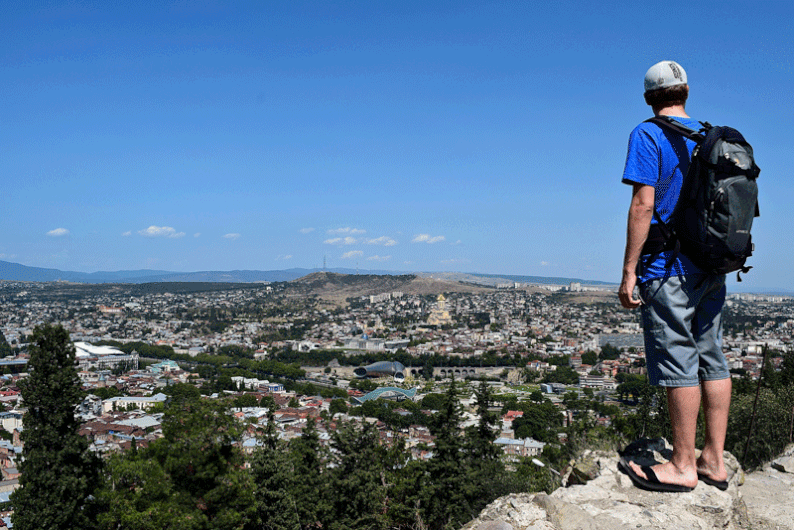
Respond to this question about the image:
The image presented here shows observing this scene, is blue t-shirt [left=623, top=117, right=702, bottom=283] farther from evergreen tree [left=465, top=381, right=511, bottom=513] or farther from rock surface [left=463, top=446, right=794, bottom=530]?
evergreen tree [left=465, top=381, right=511, bottom=513]

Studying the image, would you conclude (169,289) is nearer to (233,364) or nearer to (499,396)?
(233,364)

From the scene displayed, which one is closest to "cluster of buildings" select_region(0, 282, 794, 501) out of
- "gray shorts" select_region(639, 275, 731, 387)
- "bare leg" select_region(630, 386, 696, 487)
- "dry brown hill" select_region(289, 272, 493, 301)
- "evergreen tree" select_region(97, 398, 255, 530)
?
"dry brown hill" select_region(289, 272, 493, 301)

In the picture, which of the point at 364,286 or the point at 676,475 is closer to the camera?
the point at 676,475

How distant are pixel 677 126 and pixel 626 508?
5.09 ft

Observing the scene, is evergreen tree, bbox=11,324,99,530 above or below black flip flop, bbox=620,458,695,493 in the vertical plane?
below

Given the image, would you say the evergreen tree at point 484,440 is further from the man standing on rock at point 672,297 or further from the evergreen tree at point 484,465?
the man standing on rock at point 672,297

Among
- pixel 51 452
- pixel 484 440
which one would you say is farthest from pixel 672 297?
pixel 484 440

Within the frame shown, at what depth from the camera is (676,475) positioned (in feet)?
8.20

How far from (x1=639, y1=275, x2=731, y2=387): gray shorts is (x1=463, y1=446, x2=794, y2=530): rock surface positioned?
0.50 m

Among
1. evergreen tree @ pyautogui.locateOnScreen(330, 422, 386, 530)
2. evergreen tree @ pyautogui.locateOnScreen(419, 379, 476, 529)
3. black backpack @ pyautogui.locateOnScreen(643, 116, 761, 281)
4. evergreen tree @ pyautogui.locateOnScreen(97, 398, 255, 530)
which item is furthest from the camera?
evergreen tree @ pyautogui.locateOnScreen(330, 422, 386, 530)

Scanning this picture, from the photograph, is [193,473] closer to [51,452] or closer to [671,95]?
[51,452]

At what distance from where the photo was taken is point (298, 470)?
1126 cm

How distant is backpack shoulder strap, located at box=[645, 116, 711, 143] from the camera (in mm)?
2330

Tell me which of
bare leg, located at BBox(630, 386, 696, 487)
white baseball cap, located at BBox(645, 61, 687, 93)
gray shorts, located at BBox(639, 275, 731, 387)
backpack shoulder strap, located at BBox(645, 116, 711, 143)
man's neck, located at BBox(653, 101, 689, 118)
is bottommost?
bare leg, located at BBox(630, 386, 696, 487)
